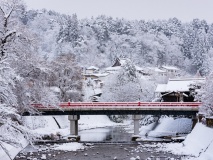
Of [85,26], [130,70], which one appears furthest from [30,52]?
[85,26]

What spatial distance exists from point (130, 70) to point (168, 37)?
244ft

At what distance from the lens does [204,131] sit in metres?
36.8

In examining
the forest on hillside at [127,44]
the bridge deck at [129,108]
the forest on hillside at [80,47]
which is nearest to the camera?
the forest on hillside at [80,47]

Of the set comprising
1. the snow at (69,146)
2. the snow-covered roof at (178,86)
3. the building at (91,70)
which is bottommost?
the snow at (69,146)

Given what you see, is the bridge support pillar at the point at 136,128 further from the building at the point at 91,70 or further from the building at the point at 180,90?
the building at the point at 91,70

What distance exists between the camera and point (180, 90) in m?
55.8

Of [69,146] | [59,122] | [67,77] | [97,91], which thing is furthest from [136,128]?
[97,91]

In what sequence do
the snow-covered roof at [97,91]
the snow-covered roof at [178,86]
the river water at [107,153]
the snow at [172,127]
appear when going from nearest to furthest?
the river water at [107,153], the snow at [172,127], the snow-covered roof at [178,86], the snow-covered roof at [97,91]

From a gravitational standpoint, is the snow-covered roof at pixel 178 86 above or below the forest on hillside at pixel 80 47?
below

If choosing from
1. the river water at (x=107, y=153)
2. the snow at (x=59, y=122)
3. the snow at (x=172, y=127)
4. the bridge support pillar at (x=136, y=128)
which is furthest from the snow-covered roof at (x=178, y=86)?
the snow at (x=59, y=122)

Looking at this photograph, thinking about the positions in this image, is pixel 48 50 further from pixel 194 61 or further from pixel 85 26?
pixel 194 61

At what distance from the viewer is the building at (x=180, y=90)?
5494 centimetres

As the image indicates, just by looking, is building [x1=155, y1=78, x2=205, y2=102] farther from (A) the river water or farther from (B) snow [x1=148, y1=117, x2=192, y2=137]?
(A) the river water

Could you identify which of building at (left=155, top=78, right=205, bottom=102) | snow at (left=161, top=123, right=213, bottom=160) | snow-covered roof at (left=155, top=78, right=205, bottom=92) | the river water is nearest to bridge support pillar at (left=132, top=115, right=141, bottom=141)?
the river water
